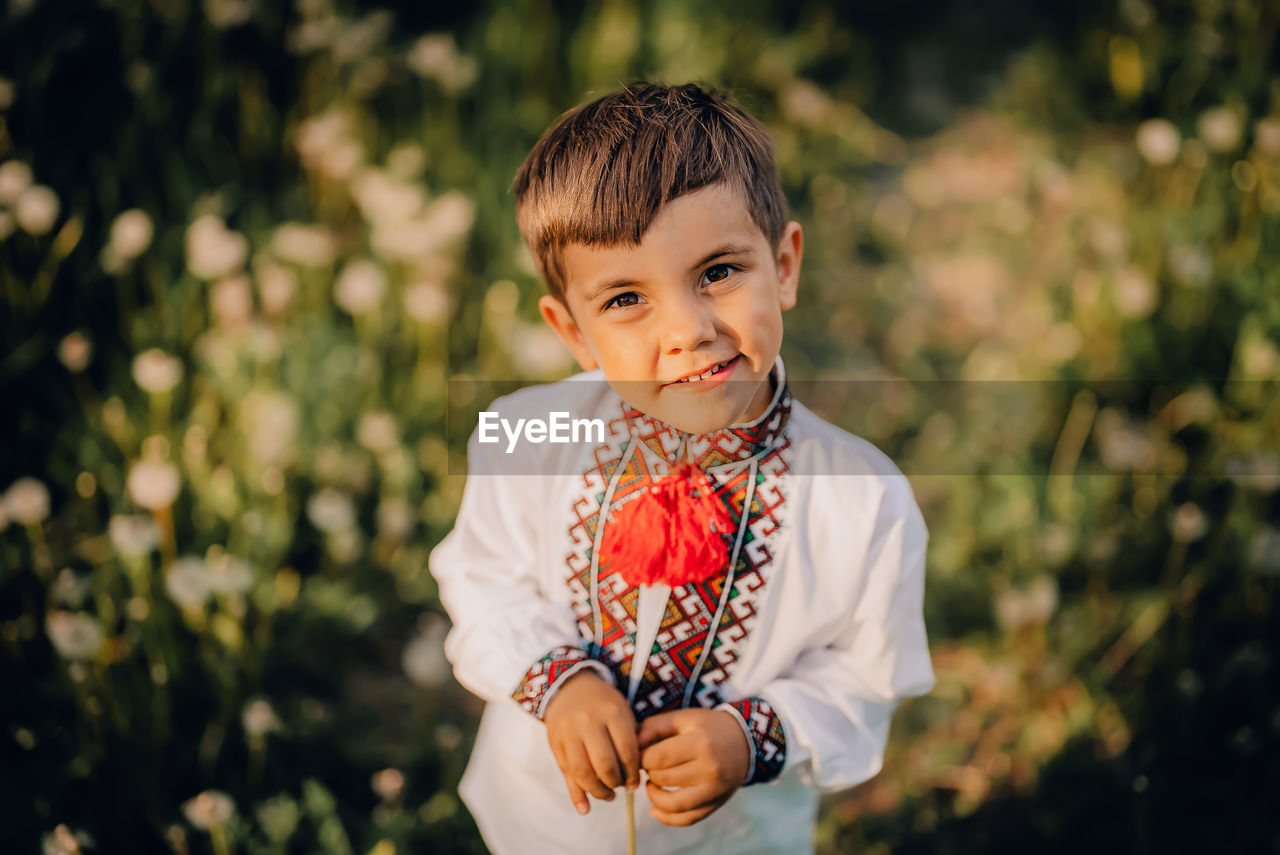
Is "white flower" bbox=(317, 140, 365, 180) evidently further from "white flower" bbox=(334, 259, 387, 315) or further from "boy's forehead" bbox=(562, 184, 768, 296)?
"boy's forehead" bbox=(562, 184, 768, 296)

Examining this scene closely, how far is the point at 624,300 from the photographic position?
1015 millimetres

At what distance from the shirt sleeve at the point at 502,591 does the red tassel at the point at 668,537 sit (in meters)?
0.15

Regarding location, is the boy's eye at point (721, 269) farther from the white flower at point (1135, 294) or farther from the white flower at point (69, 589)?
the white flower at point (1135, 294)

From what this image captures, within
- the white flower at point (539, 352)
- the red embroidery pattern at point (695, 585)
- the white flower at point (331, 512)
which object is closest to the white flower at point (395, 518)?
the white flower at point (331, 512)

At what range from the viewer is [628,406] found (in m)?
1.19

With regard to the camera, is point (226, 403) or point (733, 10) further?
point (733, 10)

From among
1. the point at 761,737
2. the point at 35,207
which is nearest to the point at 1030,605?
the point at 761,737

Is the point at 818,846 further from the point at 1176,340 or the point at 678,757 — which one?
the point at 1176,340

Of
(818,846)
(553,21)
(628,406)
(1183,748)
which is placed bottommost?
(818,846)

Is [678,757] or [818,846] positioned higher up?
[678,757]

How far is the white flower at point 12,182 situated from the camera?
2025 mm

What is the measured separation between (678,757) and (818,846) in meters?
1.00

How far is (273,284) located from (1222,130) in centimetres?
259

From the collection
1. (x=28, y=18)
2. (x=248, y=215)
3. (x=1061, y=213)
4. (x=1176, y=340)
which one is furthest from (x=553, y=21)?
(x=1176, y=340)
